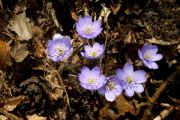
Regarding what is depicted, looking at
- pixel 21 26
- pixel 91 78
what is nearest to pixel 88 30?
pixel 91 78

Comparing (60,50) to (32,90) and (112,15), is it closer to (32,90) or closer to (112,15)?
(32,90)

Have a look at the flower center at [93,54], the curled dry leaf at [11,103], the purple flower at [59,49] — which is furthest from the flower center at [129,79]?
the curled dry leaf at [11,103]

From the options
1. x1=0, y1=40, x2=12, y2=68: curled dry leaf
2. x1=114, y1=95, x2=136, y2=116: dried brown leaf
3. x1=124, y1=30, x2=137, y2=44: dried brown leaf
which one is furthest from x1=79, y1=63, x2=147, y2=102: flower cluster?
x1=0, y1=40, x2=12, y2=68: curled dry leaf

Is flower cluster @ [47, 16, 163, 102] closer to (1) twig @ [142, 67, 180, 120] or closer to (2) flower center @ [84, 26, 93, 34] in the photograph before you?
(2) flower center @ [84, 26, 93, 34]

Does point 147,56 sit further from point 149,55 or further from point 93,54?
point 93,54

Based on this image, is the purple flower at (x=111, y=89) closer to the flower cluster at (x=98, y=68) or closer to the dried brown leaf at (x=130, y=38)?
the flower cluster at (x=98, y=68)
